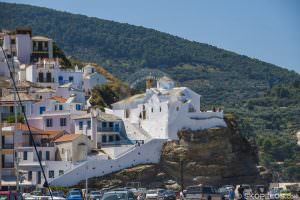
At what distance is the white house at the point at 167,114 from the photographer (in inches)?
4235

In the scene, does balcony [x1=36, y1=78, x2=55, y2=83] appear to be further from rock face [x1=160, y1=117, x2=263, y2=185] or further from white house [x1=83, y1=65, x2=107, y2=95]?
rock face [x1=160, y1=117, x2=263, y2=185]

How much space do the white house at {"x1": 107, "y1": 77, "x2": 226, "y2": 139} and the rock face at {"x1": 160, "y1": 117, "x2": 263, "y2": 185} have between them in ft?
3.66

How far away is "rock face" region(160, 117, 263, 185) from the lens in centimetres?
10519

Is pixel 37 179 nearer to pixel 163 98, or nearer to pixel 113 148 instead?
pixel 113 148

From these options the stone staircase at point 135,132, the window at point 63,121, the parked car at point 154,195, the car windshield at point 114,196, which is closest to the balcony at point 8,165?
the window at point 63,121

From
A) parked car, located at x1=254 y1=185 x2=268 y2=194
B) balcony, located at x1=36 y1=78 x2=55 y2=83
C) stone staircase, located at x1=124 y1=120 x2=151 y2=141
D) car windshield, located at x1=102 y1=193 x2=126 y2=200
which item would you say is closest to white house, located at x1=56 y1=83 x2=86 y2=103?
balcony, located at x1=36 y1=78 x2=55 y2=83

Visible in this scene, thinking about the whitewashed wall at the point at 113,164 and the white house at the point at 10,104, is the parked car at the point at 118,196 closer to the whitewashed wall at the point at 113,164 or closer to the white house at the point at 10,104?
the whitewashed wall at the point at 113,164

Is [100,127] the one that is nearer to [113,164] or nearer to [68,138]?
[68,138]

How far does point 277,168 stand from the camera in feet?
561

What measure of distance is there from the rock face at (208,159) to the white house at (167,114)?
112 cm

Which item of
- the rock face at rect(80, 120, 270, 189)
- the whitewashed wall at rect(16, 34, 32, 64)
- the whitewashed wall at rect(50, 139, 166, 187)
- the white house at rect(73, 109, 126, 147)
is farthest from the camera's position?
the whitewashed wall at rect(16, 34, 32, 64)

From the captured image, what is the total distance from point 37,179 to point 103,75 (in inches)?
1585

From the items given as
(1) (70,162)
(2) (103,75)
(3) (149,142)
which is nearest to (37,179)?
(1) (70,162)

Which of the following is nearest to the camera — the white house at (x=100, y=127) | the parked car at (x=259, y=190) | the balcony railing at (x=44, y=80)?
the parked car at (x=259, y=190)
